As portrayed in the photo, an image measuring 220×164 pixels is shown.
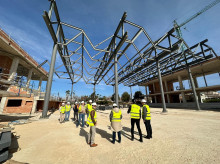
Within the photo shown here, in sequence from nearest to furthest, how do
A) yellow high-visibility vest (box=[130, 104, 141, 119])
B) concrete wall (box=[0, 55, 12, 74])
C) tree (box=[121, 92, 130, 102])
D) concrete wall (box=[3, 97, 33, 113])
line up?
yellow high-visibility vest (box=[130, 104, 141, 119]) → concrete wall (box=[0, 55, 12, 74]) → concrete wall (box=[3, 97, 33, 113]) → tree (box=[121, 92, 130, 102])

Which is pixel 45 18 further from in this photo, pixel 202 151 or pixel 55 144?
pixel 202 151

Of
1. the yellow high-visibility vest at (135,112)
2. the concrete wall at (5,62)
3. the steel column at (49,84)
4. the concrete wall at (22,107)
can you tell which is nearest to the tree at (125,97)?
the concrete wall at (22,107)

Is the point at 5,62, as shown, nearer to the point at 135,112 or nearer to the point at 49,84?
the point at 49,84

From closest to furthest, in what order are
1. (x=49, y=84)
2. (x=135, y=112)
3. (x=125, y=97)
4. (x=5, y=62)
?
(x=135, y=112), (x=49, y=84), (x=5, y=62), (x=125, y=97)

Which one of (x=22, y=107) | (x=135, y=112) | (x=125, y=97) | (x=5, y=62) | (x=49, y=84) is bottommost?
(x=22, y=107)

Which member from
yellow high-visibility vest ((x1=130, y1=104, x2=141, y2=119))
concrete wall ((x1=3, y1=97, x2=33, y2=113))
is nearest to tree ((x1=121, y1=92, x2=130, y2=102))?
concrete wall ((x1=3, y1=97, x2=33, y2=113))

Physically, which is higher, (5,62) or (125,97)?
(5,62)

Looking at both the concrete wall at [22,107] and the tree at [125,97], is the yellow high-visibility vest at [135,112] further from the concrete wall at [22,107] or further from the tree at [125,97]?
the tree at [125,97]

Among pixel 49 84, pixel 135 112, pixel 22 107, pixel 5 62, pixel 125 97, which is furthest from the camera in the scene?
pixel 125 97

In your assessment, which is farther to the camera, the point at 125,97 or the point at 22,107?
the point at 125,97

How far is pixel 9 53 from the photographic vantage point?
1202cm

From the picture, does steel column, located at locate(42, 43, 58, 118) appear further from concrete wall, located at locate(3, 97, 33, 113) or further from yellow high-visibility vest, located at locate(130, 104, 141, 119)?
concrete wall, located at locate(3, 97, 33, 113)

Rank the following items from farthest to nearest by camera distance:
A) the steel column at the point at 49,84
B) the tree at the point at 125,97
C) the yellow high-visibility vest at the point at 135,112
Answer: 1. the tree at the point at 125,97
2. the steel column at the point at 49,84
3. the yellow high-visibility vest at the point at 135,112

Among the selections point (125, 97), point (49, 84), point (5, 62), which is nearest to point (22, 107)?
point (5, 62)
